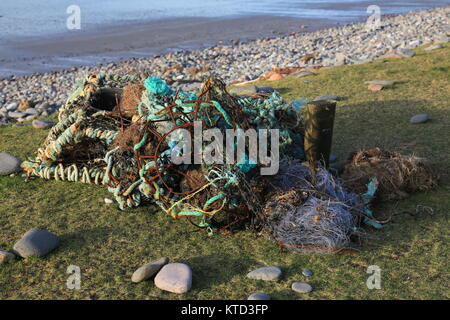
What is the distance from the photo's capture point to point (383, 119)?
7.10m

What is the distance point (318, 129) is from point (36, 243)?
9.37 feet

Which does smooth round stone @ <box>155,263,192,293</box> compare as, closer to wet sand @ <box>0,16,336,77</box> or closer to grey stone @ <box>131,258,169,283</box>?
grey stone @ <box>131,258,169,283</box>

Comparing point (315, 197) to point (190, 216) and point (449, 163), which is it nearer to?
point (190, 216)

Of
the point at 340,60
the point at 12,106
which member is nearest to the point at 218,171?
the point at 12,106

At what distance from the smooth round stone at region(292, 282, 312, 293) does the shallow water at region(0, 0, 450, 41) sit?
20154mm

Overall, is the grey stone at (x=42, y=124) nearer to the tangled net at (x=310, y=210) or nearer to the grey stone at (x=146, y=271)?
the tangled net at (x=310, y=210)

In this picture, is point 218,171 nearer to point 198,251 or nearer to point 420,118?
point 198,251

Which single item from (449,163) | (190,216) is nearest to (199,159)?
(190,216)

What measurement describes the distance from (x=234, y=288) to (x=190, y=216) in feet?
3.80

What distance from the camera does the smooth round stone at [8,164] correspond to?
5.91 metres

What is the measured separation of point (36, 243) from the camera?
4.14 metres

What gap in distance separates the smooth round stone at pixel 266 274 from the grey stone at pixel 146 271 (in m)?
0.68

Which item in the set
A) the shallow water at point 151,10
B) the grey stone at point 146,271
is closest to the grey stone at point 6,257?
the grey stone at point 146,271
